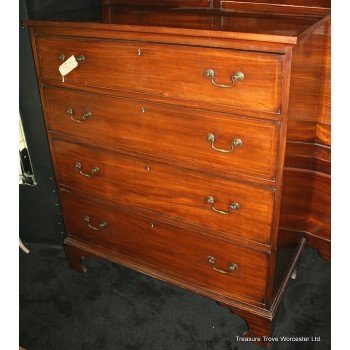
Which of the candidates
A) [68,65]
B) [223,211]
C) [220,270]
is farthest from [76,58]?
[220,270]

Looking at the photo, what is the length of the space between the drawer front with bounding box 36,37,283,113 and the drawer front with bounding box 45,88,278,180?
0.21 feet

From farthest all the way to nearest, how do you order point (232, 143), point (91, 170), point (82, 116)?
point (91, 170) < point (82, 116) < point (232, 143)

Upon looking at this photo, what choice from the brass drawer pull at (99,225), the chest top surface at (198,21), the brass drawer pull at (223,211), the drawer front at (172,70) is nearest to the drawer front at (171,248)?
the brass drawer pull at (99,225)

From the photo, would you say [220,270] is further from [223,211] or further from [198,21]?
[198,21]

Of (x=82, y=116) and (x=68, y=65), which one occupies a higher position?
(x=68, y=65)

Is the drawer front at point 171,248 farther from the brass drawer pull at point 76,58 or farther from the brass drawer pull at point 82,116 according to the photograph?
the brass drawer pull at point 76,58

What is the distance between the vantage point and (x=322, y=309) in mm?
1906

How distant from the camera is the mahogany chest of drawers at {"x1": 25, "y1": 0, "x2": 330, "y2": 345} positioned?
134 cm

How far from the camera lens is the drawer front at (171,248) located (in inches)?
64.5

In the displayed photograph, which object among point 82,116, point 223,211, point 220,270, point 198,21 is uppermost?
point 198,21

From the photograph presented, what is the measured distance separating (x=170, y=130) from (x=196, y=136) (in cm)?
11

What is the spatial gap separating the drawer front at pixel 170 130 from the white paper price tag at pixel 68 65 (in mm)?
104

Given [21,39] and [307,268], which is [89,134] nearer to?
[21,39]

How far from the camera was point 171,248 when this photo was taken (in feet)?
5.94
